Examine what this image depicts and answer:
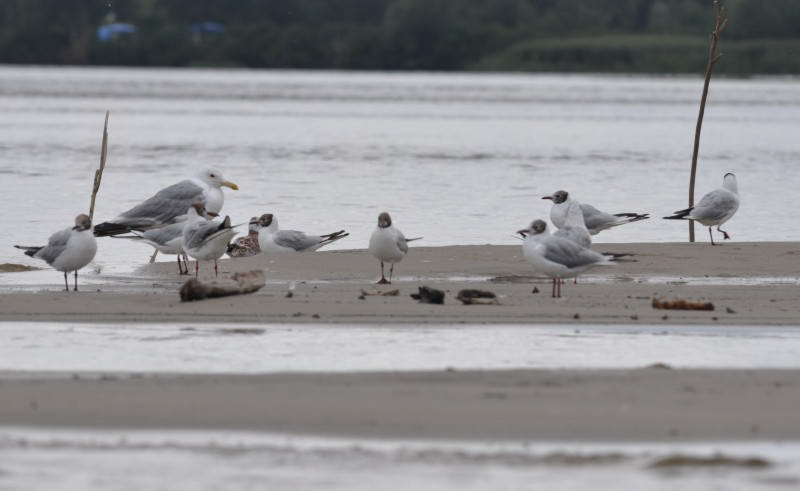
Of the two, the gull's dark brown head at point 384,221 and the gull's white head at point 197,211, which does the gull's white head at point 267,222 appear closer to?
the gull's white head at point 197,211

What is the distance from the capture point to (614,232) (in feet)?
72.8

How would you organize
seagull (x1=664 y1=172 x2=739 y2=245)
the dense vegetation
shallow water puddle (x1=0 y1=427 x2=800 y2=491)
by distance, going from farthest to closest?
1. the dense vegetation
2. seagull (x1=664 y1=172 x2=739 y2=245)
3. shallow water puddle (x1=0 y1=427 x2=800 y2=491)

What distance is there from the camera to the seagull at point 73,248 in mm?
14008

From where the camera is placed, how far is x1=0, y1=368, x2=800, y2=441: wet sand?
8.53m

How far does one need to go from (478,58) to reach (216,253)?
404ft

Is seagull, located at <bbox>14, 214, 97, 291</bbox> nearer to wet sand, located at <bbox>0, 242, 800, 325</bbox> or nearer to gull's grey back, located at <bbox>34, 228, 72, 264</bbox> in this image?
gull's grey back, located at <bbox>34, 228, 72, 264</bbox>

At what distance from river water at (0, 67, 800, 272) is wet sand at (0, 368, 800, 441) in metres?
7.62

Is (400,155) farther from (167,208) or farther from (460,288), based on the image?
(460,288)

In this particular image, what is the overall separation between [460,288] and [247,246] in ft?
13.6

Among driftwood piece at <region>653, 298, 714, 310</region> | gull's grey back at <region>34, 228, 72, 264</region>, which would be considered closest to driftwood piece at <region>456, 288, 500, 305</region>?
driftwood piece at <region>653, 298, 714, 310</region>

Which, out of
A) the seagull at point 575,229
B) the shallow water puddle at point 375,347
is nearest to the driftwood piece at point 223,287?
the shallow water puddle at point 375,347

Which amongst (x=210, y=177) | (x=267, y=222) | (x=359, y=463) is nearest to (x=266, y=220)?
(x=267, y=222)

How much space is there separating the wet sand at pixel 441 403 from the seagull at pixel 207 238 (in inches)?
213

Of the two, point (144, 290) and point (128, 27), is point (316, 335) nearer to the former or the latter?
point (144, 290)
